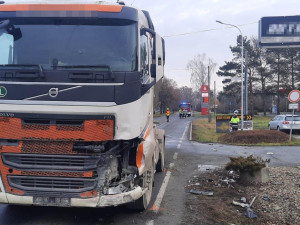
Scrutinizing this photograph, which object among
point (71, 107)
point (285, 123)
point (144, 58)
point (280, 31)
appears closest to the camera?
point (71, 107)

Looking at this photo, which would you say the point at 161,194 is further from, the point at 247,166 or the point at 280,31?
the point at 280,31

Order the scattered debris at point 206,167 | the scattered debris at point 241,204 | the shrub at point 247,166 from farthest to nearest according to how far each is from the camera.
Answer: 1. the scattered debris at point 206,167
2. the shrub at point 247,166
3. the scattered debris at point 241,204

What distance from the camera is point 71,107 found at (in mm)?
4910

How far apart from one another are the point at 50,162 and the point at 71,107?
852mm

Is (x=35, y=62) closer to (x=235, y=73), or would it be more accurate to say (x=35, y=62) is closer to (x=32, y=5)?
(x=32, y=5)

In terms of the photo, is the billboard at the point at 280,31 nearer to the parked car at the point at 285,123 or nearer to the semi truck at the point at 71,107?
the parked car at the point at 285,123

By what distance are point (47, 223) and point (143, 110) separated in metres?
2.28

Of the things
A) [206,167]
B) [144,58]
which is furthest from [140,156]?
[206,167]

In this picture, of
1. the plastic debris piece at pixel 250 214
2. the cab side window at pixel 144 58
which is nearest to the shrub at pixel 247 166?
the plastic debris piece at pixel 250 214

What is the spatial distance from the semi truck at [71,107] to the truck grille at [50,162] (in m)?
0.01

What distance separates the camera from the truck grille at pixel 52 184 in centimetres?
501

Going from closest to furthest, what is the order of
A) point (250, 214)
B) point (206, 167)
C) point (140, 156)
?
point (140, 156)
point (250, 214)
point (206, 167)

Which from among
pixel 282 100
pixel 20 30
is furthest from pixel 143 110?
pixel 282 100

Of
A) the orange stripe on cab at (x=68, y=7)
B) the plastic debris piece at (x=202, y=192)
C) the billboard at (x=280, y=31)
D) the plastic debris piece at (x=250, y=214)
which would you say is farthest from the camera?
the billboard at (x=280, y=31)
